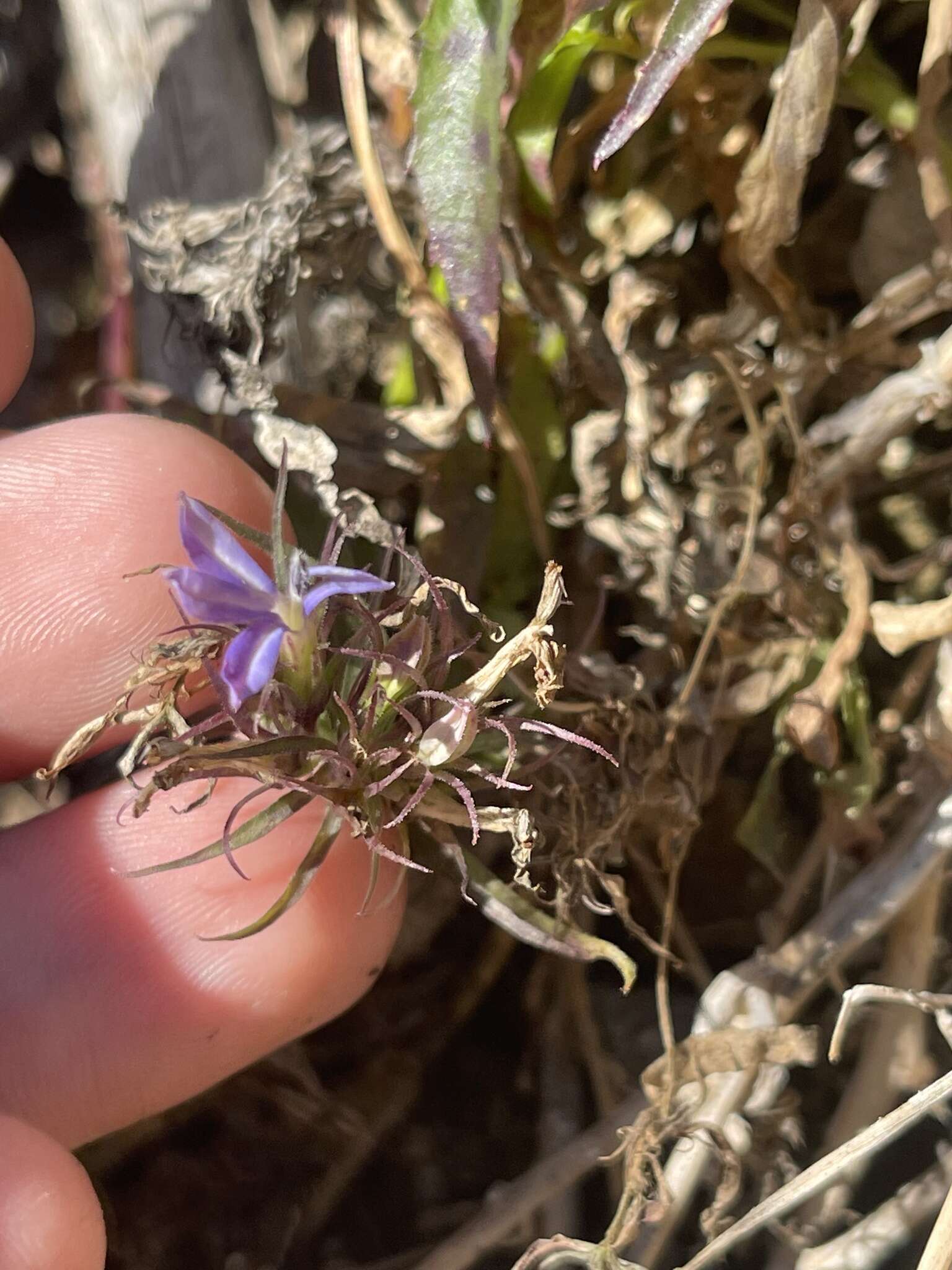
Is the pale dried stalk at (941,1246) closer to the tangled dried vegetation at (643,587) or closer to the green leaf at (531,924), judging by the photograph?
the tangled dried vegetation at (643,587)

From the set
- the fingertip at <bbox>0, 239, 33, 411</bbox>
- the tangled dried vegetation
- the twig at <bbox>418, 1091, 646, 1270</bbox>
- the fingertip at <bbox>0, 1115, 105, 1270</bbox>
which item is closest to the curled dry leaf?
the tangled dried vegetation

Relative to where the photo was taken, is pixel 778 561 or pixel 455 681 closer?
pixel 455 681

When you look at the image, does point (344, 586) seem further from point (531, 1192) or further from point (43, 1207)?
point (531, 1192)

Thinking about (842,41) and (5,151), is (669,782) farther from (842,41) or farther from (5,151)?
(5,151)

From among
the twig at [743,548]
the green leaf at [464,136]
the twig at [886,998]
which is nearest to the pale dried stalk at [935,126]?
the twig at [743,548]

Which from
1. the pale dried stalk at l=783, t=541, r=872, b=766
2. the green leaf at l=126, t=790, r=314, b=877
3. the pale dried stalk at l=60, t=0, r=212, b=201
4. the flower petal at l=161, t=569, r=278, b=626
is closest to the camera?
the flower petal at l=161, t=569, r=278, b=626

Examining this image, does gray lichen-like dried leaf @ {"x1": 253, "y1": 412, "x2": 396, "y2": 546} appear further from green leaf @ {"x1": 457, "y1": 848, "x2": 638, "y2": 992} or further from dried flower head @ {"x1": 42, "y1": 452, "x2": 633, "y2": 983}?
green leaf @ {"x1": 457, "y1": 848, "x2": 638, "y2": 992}

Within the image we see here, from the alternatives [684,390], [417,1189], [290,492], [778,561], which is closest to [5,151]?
[290,492]
